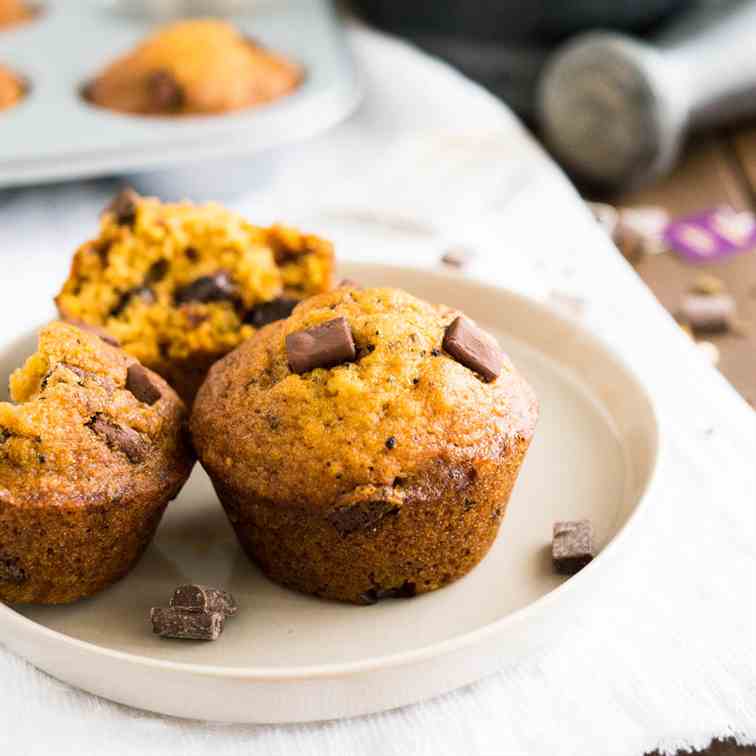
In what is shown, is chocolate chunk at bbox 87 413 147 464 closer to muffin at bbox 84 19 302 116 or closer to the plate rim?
the plate rim

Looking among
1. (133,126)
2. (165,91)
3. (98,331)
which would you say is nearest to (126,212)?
(98,331)

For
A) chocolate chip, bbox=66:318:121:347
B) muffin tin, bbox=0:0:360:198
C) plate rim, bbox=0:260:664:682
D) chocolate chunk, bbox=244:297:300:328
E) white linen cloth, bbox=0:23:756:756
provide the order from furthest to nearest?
muffin tin, bbox=0:0:360:198 → chocolate chunk, bbox=244:297:300:328 → chocolate chip, bbox=66:318:121:347 → white linen cloth, bbox=0:23:756:756 → plate rim, bbox=0:260:664:682

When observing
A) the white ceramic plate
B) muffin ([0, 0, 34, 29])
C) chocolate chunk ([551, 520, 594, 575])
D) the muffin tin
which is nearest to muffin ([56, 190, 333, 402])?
the white ceramic plate

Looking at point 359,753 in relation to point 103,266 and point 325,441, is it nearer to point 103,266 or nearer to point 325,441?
point 325,441

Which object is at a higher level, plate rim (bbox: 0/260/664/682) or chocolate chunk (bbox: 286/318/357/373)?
chocolate chunk (bbox: 286/318/357/373)

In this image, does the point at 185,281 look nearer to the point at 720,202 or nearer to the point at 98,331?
the point at 98,331

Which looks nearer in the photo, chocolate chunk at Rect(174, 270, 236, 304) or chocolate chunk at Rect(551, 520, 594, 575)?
chocolate chunk at Rect(551, 520, 594, 575)

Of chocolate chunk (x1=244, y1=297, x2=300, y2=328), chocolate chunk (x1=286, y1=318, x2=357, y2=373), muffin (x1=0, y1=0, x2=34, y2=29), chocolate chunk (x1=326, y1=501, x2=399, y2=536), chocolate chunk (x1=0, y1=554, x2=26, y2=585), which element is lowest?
muffin (x1=0, y1=0, x2=34, y2=29)

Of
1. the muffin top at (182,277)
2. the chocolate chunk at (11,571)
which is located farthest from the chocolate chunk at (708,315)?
the chocolate chunk at (11,571)
